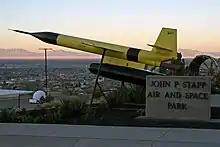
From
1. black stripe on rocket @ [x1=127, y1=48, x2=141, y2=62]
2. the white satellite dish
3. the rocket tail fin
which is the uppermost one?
the rocket tail fin

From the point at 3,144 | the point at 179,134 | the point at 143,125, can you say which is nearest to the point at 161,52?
the point at 143,125

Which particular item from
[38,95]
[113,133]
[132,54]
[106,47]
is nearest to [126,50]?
[132,54]

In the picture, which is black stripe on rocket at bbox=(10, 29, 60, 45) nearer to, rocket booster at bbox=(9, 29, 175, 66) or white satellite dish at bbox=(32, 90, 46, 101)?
rocket booster at bbox=(9, 29, 175, 66)

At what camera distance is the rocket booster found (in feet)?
67.3

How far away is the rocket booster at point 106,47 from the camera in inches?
807

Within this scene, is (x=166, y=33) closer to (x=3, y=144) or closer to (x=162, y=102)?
(x=162, y=102)

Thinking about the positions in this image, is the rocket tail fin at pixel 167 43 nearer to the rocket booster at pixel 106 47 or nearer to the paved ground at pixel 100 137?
the rocket booster at pixel 106 47

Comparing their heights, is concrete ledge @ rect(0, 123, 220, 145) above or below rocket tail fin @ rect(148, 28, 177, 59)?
below

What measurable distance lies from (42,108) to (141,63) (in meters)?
7.32

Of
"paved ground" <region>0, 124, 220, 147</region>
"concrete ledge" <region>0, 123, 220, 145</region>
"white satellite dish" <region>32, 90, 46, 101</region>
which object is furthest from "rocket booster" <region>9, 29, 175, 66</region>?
"paved ground" <region>0, 124, 220, 147</region>

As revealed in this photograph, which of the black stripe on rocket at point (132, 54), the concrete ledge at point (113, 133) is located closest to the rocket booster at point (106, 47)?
the black stripe on rocket at point (132, 54)

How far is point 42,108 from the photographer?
15312 mm

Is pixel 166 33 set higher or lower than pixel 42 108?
higher

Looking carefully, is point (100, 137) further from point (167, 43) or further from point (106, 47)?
point (167, 43)
